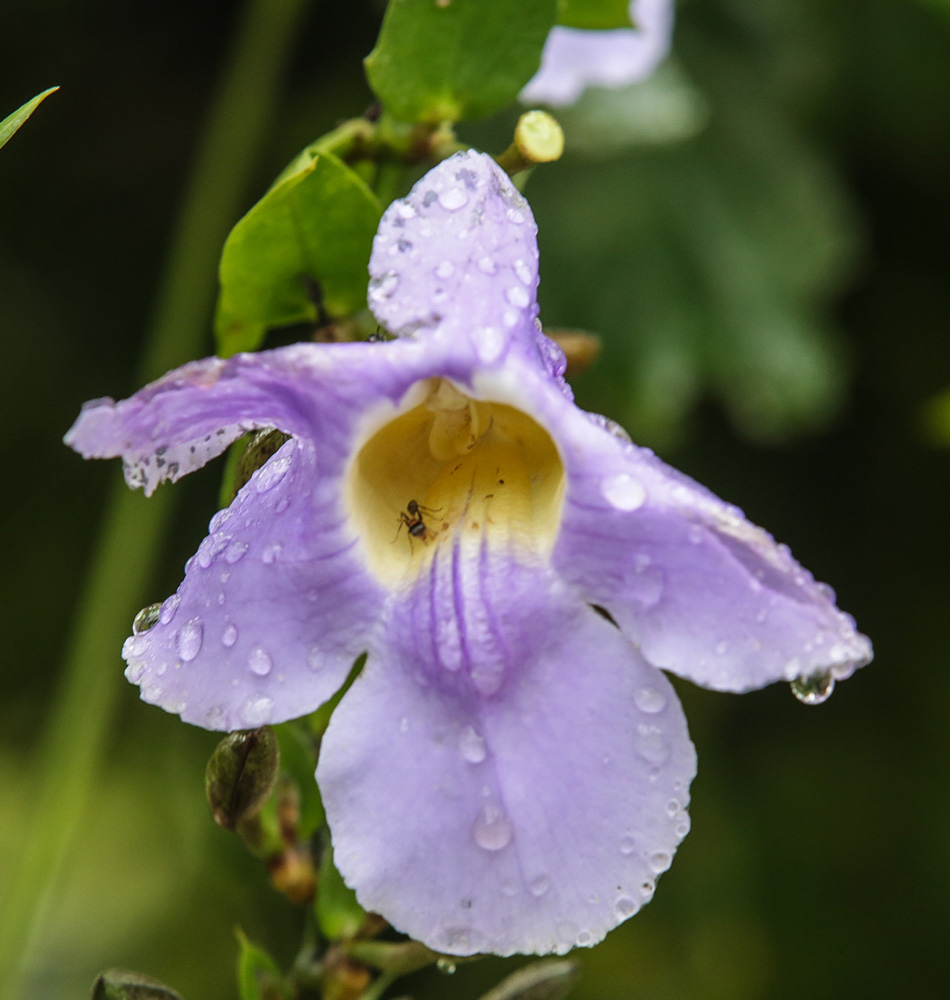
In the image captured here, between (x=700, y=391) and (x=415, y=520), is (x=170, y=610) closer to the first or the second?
(x=415, y=520)

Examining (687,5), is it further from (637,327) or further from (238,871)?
(238,871)

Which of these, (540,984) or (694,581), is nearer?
(694,581)

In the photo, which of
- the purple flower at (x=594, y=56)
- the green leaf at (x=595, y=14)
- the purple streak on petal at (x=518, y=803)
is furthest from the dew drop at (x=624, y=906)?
the purple flower at (x=594, y=56)

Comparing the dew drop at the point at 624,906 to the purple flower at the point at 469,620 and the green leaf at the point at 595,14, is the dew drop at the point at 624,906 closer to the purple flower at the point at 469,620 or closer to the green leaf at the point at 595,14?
the purple flower at the point at 469,620

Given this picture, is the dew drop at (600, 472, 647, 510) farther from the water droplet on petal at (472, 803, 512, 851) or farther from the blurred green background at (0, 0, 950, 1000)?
the blurred green background at (0, 0, 950, 1000)

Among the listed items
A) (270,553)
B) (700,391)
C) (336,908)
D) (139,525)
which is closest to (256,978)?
(336,908)

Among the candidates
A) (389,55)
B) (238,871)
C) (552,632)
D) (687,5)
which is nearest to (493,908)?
(552,632)

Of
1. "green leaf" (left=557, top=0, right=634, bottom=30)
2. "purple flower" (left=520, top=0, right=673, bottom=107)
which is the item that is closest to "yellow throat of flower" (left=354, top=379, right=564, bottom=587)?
"green leaf" (left=557, top=0, right=634, bottom=30)

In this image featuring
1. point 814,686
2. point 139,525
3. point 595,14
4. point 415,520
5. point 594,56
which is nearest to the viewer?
point 814,686
